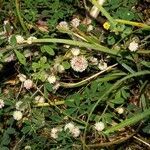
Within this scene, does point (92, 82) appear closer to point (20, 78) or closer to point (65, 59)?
point (65, 59)

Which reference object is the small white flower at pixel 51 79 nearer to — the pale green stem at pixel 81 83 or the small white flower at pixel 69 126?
the pale green stem at pixel 81 83

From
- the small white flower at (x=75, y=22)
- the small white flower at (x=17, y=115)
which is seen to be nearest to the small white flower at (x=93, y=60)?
the small white flower at (x=75, y=22)

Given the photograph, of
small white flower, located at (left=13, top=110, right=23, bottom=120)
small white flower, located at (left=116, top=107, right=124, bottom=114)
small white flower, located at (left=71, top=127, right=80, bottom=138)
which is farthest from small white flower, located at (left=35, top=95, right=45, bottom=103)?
small white flower, located at (left=116, top=107, right=124, bottom=114)

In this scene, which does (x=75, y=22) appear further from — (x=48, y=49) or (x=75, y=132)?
(x=75, y=132)

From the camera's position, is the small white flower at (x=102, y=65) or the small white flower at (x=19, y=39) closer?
the small white flower at (x=19, y=39)

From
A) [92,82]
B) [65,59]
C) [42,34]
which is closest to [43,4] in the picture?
[42,34]

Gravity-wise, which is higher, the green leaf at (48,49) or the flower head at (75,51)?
the green leaf at (48,49)

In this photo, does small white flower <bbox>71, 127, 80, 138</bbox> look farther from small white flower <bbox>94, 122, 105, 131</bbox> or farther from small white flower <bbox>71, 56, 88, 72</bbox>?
small white flower <bbox>71, 56, 88, 72</bbox>

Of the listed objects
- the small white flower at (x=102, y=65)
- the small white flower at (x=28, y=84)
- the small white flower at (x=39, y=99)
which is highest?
the small white flower at (x=28, y=84)
